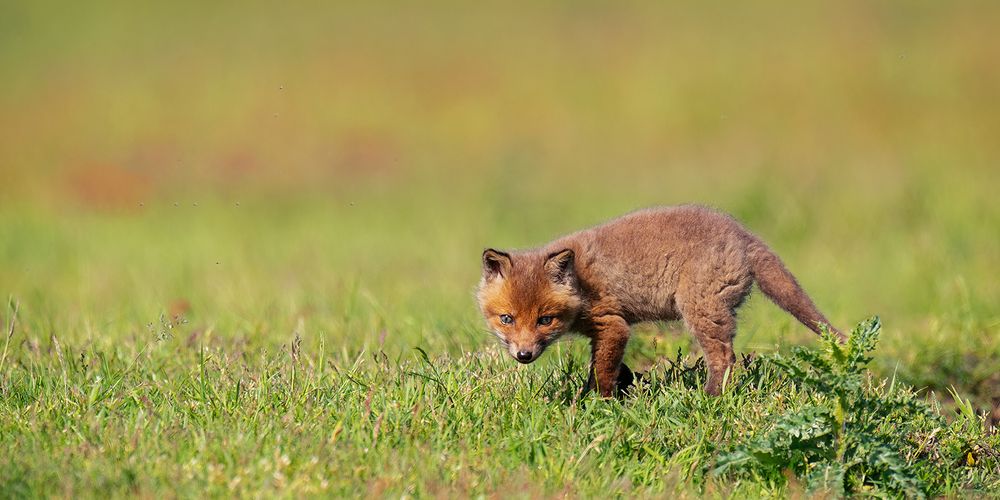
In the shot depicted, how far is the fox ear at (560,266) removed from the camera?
586 cm

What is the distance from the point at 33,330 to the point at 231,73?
14025 millimetres

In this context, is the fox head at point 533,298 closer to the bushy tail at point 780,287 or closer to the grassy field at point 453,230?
the grassy field at point 453,230

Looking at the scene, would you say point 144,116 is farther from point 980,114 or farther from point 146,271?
point 980,114

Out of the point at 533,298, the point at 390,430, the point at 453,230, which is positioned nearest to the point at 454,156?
the point at 453,230

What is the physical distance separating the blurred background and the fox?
0.70 m

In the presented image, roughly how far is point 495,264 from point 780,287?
156cm

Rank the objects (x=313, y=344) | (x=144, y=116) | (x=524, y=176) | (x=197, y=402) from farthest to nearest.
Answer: (x=144, y=116) < (x=524, y=176) < (x=313, y=344) < (x=197, y=402)

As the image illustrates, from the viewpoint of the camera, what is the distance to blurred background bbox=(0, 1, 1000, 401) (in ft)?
28.1

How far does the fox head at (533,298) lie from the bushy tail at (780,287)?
1.02 m

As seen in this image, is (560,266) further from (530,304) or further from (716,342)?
(716,342)

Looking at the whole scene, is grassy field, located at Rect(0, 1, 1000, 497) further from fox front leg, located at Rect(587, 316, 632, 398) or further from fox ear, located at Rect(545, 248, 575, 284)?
fox ear, located at Rect(545, 248, 575, 284)

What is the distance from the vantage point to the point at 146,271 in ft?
34.7

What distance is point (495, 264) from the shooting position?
609 cm

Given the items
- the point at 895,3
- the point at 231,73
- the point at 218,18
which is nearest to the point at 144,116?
the point at 231,73
